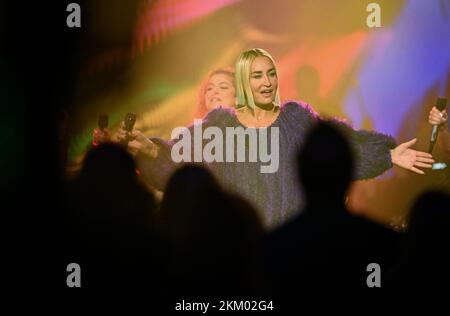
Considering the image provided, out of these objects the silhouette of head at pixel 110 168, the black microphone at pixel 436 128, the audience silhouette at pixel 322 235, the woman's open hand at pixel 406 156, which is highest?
the black microphone at pixel 436 128

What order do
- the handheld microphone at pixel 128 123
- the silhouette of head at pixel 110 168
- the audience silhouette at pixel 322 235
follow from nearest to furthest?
1. the audience silhouette at pixel 322 235
2. the silhouette of head at pixel 110 168
3. the handheld microphone at pixel 128 123

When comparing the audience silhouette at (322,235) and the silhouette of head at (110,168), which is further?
the silhouette of head at (110,168)

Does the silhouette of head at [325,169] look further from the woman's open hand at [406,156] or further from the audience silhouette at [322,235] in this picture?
the woman's open hand at [406,156]

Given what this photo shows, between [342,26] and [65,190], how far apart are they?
200cm

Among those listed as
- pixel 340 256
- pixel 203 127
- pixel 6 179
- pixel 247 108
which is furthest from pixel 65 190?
pixel 340 256

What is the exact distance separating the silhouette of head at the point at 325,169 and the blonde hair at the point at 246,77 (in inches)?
84.7

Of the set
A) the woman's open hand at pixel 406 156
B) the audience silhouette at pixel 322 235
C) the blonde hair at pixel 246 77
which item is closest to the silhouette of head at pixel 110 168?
the audience silhouette at pixel 322 235

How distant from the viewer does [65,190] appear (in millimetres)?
4613

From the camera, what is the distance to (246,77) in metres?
4.71

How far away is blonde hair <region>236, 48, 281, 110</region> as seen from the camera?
467 cm

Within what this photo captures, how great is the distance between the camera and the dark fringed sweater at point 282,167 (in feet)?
15.2

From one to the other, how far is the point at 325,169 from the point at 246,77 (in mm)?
2287

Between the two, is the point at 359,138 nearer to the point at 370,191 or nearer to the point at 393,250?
the point at 370,191

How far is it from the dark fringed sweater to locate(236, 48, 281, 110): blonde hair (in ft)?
0.63
